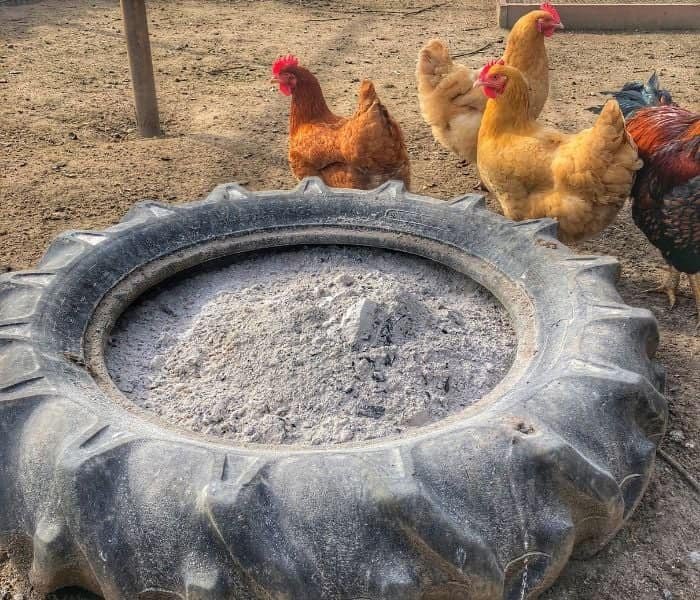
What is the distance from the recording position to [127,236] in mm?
2369

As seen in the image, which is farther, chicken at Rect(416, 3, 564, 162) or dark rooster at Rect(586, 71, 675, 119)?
chicken at Rect(416, 3, 564, 162)

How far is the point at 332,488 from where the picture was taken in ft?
4.57

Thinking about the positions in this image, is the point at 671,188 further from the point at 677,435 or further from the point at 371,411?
the point at 371,411

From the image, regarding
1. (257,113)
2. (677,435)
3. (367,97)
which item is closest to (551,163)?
(367,97)

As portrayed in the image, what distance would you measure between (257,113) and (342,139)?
89.5 inches

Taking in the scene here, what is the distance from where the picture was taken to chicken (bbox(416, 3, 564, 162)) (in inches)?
166

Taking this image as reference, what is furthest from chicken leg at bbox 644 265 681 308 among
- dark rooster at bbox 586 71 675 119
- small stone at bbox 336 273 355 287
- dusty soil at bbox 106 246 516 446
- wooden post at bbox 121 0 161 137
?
wooden post at bbox 121 0 161 137

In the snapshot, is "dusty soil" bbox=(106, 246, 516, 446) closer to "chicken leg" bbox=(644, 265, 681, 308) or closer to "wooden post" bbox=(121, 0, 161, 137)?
"chicken leg" bbox=(644, 265, 681, 308)

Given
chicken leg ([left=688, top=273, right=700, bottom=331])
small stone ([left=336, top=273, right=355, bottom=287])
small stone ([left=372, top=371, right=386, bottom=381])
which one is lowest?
chicken leg ([left=688, top=273, right=700, bottom=331])

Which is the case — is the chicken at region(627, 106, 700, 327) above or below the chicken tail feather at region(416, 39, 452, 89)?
below

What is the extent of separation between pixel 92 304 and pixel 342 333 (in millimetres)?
771

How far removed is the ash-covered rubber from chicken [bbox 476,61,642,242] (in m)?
1.30

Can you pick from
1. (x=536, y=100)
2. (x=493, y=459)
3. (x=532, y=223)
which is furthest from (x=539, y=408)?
(x=536, y=100)

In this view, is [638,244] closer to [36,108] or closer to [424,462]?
[424,462]
